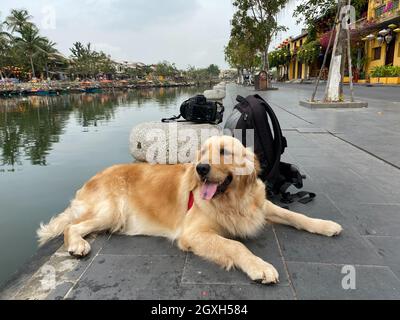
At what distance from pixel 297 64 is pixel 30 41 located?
189ft

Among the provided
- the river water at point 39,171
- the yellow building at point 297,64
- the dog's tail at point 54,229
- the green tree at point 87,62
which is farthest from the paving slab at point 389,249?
the green tree at point 87,62

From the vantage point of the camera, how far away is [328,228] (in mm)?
3119

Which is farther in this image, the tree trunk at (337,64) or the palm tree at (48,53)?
the palm tree at (48,53)

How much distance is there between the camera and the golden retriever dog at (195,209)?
2.82m

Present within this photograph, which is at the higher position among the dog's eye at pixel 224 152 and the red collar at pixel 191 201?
the dog's eye at pixel 224 152

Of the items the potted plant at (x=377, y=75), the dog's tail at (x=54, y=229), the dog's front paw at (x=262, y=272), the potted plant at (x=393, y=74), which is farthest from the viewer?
the potted plant at (x=377, y=75)

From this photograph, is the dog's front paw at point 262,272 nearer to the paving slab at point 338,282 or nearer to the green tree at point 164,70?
the paving slab at point 338,282

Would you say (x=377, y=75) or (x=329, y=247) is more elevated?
(x=377, y=75)

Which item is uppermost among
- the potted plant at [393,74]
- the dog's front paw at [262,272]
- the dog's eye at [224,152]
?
the potted plant at [393,74]

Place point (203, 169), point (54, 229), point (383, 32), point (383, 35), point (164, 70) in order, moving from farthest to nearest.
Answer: point (164, 70), point (383, 35), point (383, 32), point (54, 229), point (203, 169)

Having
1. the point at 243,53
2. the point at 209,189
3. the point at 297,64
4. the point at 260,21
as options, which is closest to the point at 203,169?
the point at 209,189

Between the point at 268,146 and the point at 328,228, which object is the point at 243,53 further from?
the point at 328,228
